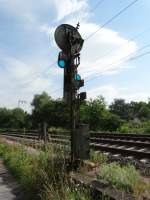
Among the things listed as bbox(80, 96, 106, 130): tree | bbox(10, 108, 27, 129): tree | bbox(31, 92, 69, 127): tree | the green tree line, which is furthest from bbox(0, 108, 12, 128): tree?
bbox(80, 96, 106, 130): tree

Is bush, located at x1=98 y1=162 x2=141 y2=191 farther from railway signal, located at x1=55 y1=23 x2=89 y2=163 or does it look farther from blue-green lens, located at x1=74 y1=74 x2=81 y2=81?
blue-green lens, located at x1=74 y1=74 x2=81 y2=81

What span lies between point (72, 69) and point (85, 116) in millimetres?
40704

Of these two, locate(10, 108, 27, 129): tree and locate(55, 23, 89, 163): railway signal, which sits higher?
locate(10, 108, 27, 129): tree

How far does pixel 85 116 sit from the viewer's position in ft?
161

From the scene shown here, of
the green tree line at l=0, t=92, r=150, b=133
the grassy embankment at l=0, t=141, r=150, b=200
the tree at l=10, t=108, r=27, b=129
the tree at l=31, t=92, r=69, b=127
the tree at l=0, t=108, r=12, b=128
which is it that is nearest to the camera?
the grassy embankment at l=0, t=141, r=150, b=200

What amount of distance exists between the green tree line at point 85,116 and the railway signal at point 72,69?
572mm

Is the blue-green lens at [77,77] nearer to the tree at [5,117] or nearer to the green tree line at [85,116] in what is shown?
the green tree line at [85,116]

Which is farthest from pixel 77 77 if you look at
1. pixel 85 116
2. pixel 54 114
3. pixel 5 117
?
pixel 5 117

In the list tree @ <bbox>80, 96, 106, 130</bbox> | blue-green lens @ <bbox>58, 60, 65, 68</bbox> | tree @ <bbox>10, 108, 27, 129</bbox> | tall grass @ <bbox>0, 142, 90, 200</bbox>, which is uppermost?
tree @ <bbox>10, 108, 27, 129</bbox>

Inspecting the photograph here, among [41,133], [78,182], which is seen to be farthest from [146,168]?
→ [41,133]

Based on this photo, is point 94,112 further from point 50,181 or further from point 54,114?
point 50,181

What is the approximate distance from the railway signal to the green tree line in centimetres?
57

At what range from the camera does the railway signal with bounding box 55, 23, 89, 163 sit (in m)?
8.29

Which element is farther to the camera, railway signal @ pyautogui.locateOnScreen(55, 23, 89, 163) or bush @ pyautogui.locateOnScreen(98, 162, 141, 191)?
railway signal @ pyautogui.locateOnScreen(55, 23, 89, 163)
